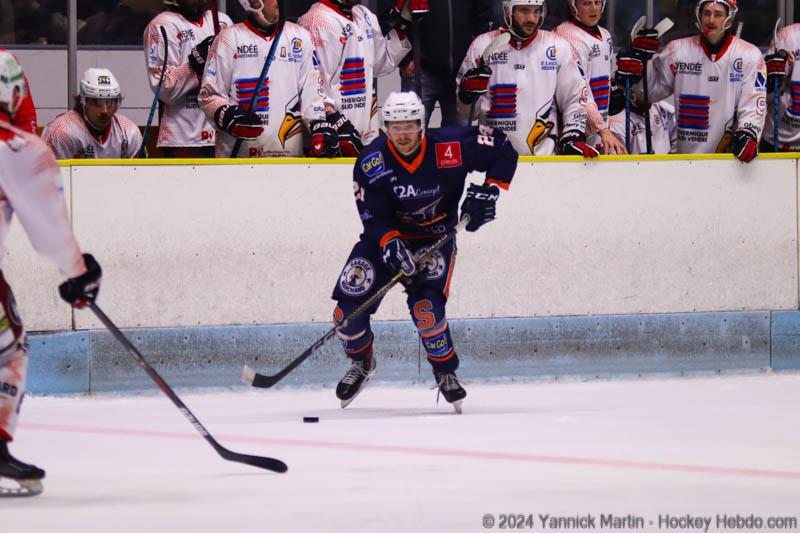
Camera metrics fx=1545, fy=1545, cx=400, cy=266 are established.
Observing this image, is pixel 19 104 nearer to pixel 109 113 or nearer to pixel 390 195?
pixel 390 195

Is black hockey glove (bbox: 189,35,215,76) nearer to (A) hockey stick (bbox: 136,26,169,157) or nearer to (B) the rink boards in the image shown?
(A) hockey stick (bbox: 136,26,169,157)

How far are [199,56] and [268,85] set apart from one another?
38 centimetres

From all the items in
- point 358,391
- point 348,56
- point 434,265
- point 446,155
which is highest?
point 348,56

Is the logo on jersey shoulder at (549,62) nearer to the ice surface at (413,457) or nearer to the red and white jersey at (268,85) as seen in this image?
the red and white jersey at (268,85)

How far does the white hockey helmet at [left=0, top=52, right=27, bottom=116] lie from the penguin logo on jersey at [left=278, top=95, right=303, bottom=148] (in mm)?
2909

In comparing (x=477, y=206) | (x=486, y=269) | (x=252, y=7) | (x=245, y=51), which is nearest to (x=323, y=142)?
(x=245, y=51)

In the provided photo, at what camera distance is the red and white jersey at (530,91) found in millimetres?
7469

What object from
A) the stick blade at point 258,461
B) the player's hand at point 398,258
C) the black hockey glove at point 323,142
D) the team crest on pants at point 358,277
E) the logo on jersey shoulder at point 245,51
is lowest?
the stick blade at point 258,461

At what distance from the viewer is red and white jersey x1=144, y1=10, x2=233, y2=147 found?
24.0 feet

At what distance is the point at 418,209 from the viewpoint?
247 inches

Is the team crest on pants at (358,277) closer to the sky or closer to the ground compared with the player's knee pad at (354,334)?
closer to the sky

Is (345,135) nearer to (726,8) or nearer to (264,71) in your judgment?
(264,71)

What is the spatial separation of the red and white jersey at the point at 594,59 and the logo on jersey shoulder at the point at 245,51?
5.26 feet

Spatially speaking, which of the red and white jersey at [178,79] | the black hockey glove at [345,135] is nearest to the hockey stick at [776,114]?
the black hockey glove at [345,135]
